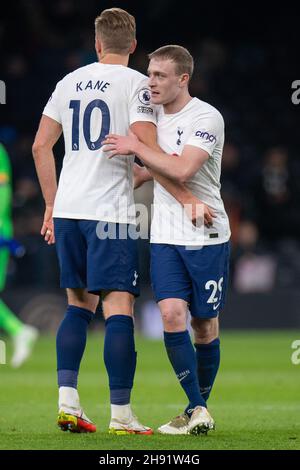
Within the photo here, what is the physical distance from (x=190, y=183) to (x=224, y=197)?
1085cm

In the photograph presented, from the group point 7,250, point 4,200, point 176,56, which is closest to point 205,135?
point 176,56

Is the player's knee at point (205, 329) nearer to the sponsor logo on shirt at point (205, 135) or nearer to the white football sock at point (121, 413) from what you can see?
the white football sock at point (121, 413)

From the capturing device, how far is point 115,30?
7027mm

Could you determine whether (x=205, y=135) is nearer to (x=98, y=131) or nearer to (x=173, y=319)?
(x=98, y=131)

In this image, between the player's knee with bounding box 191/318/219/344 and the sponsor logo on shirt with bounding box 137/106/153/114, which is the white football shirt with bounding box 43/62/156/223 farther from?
the player's knee with bounding box 191/318/219/344

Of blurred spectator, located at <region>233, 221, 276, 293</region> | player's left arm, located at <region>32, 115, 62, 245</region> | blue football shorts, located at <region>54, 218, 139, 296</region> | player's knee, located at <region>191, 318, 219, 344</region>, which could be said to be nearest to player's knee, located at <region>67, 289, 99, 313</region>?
blue football shorts, located at <region>54, 218, 139, 296</region>

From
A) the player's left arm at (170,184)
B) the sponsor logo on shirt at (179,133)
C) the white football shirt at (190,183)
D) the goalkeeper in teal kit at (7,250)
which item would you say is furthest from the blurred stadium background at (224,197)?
the sponsor logo on shirt at (179,133)

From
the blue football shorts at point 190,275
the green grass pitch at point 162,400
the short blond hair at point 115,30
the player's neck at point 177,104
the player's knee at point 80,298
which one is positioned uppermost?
the short blond hair at point 115,30

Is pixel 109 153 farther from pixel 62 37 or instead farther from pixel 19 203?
pixel 62 37

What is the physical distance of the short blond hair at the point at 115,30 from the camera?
702cm

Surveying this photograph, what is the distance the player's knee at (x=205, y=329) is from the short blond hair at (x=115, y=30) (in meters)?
1.58

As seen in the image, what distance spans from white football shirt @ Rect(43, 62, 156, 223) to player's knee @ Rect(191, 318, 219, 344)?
28.1 inches

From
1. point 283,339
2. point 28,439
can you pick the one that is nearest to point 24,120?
point 283,339

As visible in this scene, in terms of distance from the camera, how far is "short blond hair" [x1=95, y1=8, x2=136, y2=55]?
7.02 metres
